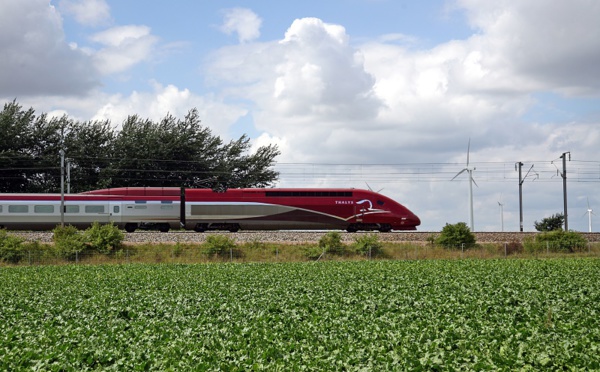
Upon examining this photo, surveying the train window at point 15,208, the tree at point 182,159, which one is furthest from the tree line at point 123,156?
the train window at point 15,208

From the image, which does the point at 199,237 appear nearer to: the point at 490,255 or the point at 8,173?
the point at 490,255

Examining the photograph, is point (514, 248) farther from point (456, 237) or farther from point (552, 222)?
point (552, 222)

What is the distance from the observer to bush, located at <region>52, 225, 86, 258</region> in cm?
5228

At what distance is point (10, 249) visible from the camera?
51.1 metres

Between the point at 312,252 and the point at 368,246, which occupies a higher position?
the point at 368,246

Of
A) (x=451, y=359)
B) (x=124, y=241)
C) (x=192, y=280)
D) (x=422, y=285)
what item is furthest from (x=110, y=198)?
(x=451, y=359)

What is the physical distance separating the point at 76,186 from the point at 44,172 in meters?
4.14

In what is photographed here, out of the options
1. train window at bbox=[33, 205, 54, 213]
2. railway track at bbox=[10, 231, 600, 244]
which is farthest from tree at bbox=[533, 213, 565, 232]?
train window at bbox=[33, 205, 54, 213]

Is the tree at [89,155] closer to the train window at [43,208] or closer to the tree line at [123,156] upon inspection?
the tree line at [123,156]

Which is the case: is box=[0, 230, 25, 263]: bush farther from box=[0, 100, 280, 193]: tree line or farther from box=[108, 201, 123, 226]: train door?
box=[0, 100, 280, 193]: tree line

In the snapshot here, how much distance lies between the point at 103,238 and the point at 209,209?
13558 mm

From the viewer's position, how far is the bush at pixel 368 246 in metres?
53.0

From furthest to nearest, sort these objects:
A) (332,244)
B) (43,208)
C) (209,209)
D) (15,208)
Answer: (209,209) < (43,208) < (15,208) < (332,244)

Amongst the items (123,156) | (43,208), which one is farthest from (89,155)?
(43,208)
